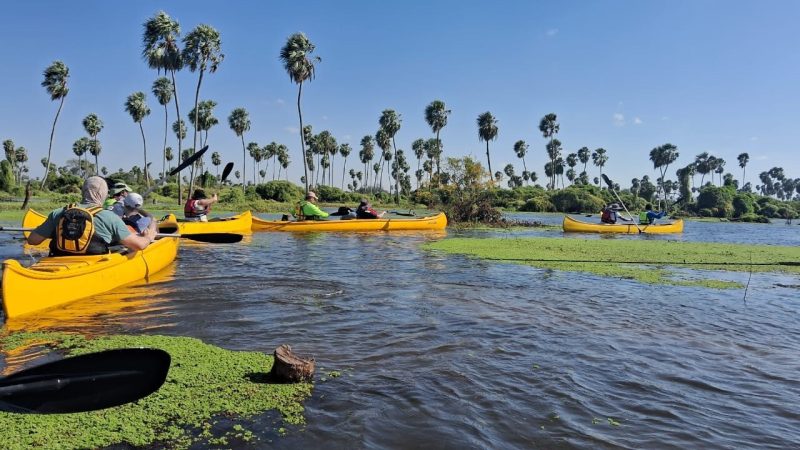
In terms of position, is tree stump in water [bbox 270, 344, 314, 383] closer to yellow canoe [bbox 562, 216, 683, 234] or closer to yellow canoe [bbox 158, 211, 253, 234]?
yellow canoe [bbox 158, 211, 253, 234]

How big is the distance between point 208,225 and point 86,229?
9.79 metres

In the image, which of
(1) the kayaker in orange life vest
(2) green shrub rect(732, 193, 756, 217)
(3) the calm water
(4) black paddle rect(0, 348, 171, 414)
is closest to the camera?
(4) black paddle rect(0, 348, 171, 414)

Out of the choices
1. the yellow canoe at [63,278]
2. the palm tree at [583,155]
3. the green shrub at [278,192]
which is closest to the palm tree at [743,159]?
the palm tree at [583,155]

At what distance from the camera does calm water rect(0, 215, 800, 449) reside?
12.0 feet

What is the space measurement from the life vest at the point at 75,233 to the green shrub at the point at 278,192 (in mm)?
48554

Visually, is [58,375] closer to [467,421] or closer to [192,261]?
[467,421]

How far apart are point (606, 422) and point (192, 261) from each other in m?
10.5

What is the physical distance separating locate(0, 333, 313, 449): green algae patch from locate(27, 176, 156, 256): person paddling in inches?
85.7

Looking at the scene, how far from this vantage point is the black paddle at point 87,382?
308 cm

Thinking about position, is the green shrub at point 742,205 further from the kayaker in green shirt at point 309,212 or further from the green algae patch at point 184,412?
the green algae patch at point 184,412

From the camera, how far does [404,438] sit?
11.3ft

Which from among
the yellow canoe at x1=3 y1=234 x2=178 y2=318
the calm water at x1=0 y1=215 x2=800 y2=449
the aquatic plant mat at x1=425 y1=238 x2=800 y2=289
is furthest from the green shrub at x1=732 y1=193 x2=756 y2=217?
the yellow canoe at x1=3 y1=234 x2=178 y2=318

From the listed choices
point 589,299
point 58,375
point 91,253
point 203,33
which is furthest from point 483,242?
point 203,33

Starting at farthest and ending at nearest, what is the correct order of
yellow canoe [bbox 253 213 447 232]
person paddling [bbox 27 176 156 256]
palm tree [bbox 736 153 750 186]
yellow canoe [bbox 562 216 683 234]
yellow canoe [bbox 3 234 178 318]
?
palm tree [bbox 736 153 750 186], yellow canoe [bbox 562 216 683 234], yellow canoe [bbox 253 213 447 232], person paddling [bbox 27 176 156 256], yellow canoe [bbox 3 234 178 318]
